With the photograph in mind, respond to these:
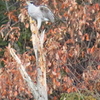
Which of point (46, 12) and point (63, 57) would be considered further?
point (63, 57)

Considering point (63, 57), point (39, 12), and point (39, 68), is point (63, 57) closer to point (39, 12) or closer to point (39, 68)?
point (39, 12)

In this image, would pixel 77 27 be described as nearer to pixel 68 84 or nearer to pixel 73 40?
pixel 73 40

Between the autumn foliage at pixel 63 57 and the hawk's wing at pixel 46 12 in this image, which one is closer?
the hawk's wing at pixel 46 12

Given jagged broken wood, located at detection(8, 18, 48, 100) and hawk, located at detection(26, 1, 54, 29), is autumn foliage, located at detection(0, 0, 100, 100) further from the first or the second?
jagged broken wood, located at detection(8, 18, 48, 100)

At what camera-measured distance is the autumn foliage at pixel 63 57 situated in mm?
4676

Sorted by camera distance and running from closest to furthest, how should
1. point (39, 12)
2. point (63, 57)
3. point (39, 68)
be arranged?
point (39, 68), point (39, 12), point (63, 57)

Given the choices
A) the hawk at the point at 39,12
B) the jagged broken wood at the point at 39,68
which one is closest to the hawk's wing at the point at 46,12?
the hawk at the point at 39,12

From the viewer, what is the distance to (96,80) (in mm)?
4789

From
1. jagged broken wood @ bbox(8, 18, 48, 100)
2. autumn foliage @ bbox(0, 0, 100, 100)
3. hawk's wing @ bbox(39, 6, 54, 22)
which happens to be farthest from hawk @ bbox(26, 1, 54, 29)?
autumn foliage @ bbox(0, 0, 100, 100)

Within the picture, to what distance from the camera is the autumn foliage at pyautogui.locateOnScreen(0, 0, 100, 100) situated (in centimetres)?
468

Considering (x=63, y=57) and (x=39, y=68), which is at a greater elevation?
(x=39, y=68)

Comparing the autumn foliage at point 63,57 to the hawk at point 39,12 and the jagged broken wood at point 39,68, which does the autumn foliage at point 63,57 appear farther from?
the jagged broken wood at point 39,68

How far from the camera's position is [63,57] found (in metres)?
4.86

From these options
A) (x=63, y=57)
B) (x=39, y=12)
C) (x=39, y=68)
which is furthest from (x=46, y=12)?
(x=63, y=57)
